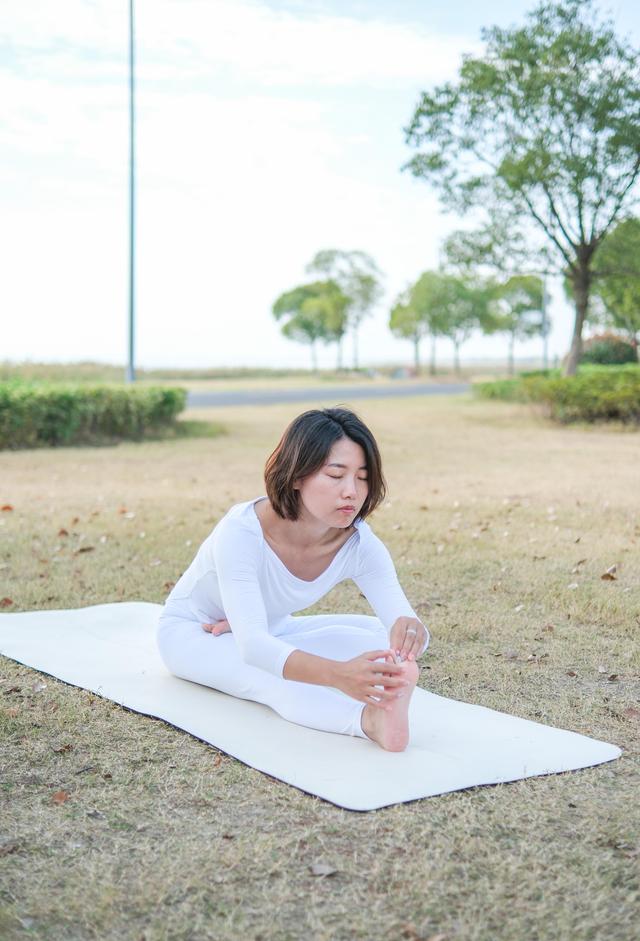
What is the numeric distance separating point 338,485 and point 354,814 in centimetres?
101

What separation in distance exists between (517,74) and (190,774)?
18.3 metres

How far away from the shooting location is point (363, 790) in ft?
9.78

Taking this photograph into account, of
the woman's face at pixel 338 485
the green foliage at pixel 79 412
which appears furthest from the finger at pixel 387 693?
the green foliage at pixel 79 412

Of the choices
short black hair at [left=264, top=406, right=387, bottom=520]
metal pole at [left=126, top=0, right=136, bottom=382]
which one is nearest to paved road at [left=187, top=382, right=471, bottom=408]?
metal pole at [left=126, top=0, right=136, bottom=382]

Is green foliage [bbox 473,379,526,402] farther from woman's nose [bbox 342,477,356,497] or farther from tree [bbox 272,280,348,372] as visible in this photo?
tree [bbox 272,280,348,372]

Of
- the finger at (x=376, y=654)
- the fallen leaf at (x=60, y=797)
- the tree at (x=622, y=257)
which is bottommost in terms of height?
the fallen leaf at (x=60, y=797)

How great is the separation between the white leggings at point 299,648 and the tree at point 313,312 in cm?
4856

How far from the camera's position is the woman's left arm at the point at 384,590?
10.8ft

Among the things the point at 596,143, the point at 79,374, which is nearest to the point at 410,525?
the point at 596,143

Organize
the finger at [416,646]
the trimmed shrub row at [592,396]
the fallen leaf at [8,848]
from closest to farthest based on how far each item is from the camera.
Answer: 1. the fallen leaf at [8,848]
2. the finger at [416,646]
3. the trimmed shrub row at [592,396]

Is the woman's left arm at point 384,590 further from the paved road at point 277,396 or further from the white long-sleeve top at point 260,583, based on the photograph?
the paved road at point 277,396

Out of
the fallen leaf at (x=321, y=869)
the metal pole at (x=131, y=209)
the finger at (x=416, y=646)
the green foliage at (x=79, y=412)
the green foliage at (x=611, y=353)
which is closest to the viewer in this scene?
the fallen leaf at (x=321, y=869)

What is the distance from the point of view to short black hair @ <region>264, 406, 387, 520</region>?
10.8 feet

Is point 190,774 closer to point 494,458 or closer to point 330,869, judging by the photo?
point 330,869
